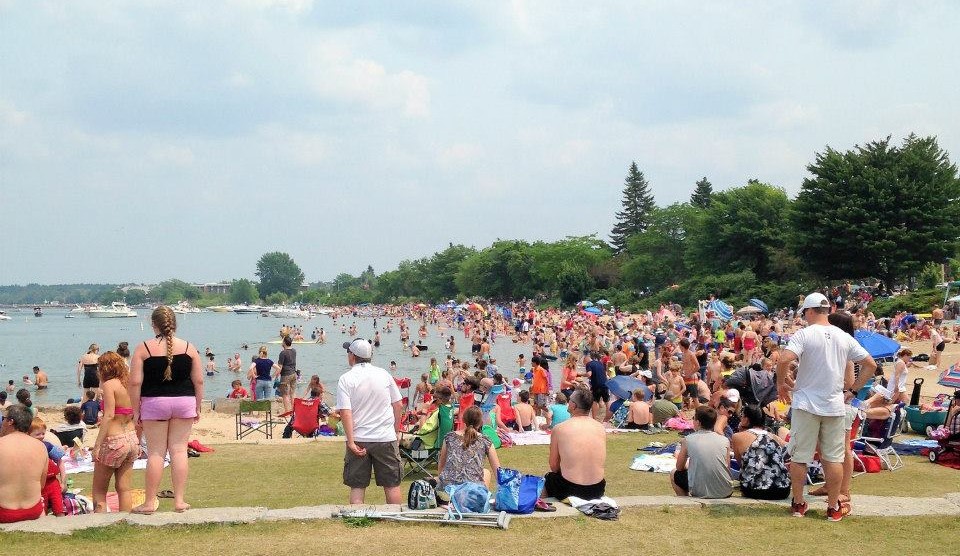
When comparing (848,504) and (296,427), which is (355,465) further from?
(296,427)

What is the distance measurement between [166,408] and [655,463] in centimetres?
504

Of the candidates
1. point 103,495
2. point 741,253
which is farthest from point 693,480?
point 741,253

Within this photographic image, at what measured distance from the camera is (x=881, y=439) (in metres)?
8.06

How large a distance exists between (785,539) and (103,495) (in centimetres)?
489

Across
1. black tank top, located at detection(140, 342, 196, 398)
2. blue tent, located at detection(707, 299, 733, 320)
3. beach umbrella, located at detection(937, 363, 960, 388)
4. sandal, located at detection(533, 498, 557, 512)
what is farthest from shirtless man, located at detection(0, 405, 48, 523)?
blue tent, located at detection(707, 299, 733, 320)

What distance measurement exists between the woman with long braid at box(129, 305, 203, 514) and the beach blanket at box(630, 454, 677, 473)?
4715 millimetres

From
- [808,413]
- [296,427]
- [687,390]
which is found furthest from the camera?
[687,390]

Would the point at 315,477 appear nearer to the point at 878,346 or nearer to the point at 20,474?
the point at 20,474

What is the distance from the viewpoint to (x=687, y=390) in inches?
560

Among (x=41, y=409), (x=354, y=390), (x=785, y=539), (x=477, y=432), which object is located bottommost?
(x=41, y=409)

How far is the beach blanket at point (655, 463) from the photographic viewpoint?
8.09 meters

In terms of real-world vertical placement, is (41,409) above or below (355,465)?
below

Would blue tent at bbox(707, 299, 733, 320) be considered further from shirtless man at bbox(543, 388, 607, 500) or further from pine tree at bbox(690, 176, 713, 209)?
pine tree at bbox(690, 176, 713, 209)

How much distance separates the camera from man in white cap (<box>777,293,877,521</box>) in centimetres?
545
